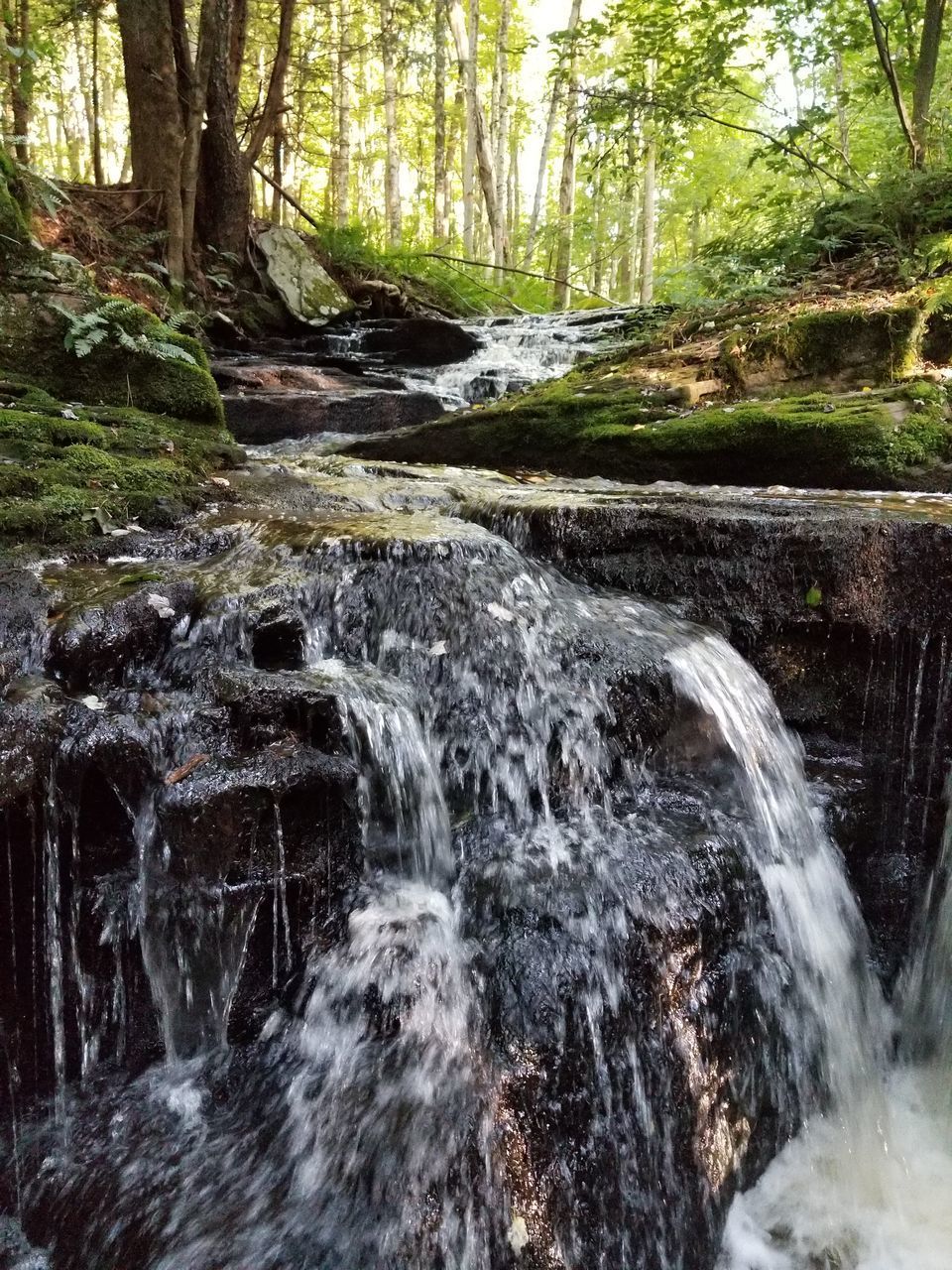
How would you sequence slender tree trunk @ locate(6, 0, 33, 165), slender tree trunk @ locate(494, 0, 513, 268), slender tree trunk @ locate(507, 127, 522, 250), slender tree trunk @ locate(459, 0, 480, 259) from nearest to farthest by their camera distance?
slender tree trunk @ locate(6, 0, 33, 165)
slender tree trunk @ locate(459, 0, 480, 259)
slender tree trunk @ locate(494, 0, 513, 268)
slender tree trunk @ locate(507, 127, 522, 250)

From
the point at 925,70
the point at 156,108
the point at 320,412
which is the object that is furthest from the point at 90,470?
the point at 925,70

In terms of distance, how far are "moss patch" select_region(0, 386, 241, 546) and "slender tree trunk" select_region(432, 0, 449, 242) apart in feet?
44.5

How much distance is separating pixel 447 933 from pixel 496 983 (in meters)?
0.23

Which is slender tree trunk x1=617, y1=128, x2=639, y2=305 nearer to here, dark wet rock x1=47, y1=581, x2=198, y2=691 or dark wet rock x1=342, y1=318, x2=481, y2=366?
dark wet rock x1=342, y1=318, x2=481, y2=366

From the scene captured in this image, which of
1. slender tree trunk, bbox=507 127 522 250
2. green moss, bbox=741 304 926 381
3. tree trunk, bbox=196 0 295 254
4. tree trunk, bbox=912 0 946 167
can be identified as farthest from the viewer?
slender tree trunk, bbox=507 127 522 250

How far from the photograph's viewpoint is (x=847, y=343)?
5.62 meters

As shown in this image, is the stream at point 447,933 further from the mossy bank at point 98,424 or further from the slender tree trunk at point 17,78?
the slender tree trunk at point 17,78

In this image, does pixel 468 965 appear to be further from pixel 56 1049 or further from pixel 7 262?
pixel 7 262

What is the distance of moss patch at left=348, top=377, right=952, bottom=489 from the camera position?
464cm

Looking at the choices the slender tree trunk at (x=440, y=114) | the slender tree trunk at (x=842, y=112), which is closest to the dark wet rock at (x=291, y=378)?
the slender tree trunk at (x=842, y=112)

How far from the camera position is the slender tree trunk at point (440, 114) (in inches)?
579

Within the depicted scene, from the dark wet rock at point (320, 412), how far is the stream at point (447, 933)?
15.2 feet

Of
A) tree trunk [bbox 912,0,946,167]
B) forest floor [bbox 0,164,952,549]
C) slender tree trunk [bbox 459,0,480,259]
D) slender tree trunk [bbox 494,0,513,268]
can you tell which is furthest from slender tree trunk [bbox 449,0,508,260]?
forest floor [bbox 0,164,952,549]

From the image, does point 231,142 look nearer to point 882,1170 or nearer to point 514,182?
point 882,1170
